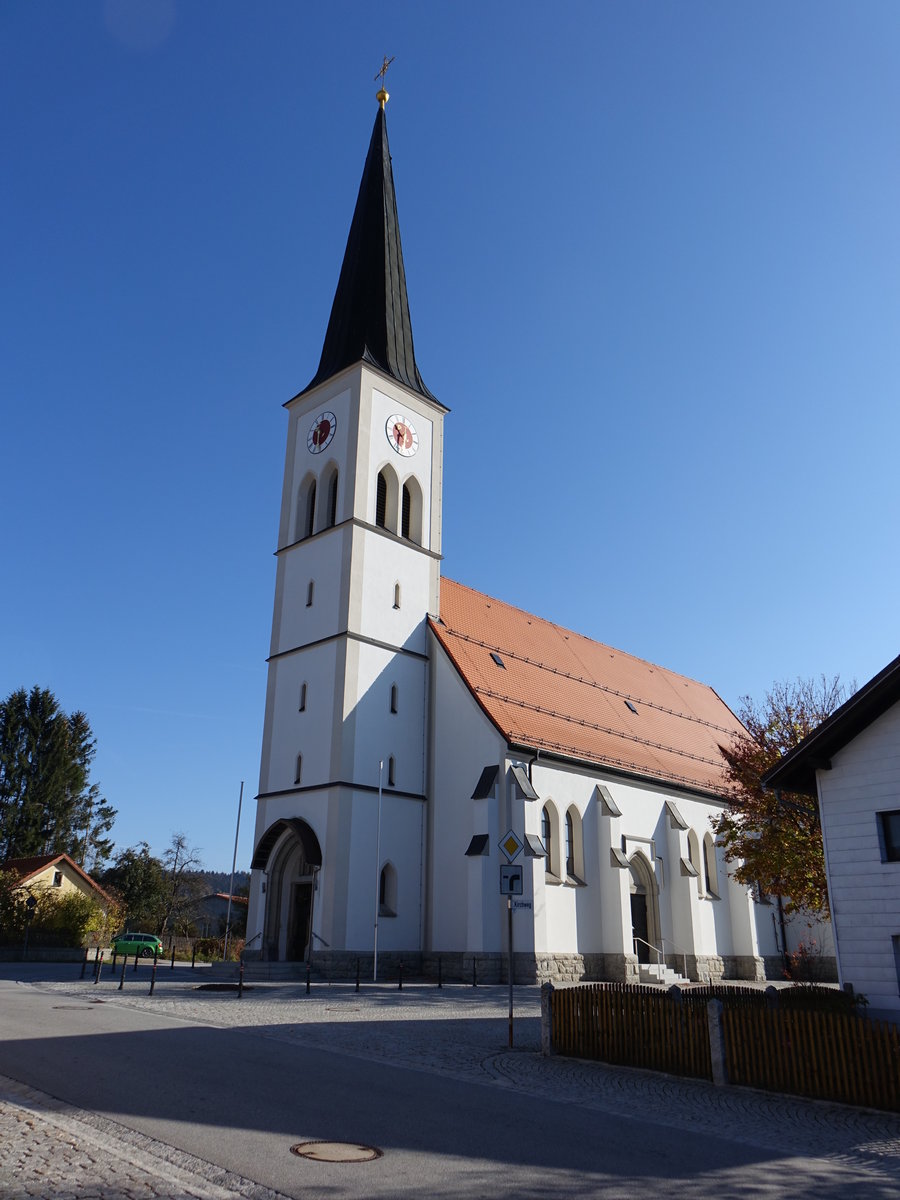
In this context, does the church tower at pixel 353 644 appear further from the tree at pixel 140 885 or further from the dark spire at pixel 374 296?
the tree at pixel 140 885

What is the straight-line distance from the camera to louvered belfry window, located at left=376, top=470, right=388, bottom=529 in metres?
32.4

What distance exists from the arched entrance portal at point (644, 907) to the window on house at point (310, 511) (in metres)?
16.3

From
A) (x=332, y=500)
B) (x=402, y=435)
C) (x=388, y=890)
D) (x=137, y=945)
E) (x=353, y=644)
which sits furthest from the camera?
(x=137, y=945)

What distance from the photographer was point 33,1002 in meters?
17.0

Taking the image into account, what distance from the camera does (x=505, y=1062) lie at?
11406mm

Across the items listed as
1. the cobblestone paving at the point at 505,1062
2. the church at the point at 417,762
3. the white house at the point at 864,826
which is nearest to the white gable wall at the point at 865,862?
the white house at the point at 864,826

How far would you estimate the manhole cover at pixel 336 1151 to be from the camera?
21.2 ft

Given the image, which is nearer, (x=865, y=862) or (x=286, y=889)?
(x=865, y=862)

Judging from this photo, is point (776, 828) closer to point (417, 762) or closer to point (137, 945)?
point (417, 762)

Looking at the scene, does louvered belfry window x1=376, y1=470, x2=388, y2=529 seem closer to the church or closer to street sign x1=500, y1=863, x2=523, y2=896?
the church

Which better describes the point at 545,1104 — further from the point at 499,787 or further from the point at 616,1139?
the point at 499,787

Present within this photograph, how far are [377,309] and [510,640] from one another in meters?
13.6

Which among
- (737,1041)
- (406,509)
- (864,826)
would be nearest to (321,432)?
(406,509)

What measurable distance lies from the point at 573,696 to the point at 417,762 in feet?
27.1
